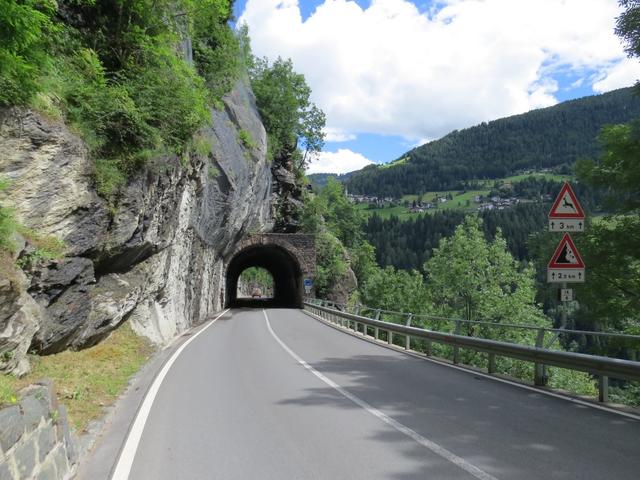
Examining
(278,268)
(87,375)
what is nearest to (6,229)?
(87,375)

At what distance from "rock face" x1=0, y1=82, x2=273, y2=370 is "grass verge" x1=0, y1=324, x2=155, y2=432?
1.10 ft

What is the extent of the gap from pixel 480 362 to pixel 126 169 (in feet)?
93.4

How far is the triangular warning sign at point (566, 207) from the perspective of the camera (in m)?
8.51

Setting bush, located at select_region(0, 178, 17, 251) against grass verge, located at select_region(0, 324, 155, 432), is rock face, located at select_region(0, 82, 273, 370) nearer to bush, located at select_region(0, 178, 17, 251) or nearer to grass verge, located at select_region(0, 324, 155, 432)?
grass verge, located at select_region(0, 324, 155, 432)

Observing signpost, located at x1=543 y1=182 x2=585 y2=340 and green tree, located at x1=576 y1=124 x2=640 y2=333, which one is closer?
signpost, located at x1=543 y1=182 x2=585 y2=340

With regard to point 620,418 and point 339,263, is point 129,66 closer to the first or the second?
point 620,418

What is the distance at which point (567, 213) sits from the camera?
8.52m

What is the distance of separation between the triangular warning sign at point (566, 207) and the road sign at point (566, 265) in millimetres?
430

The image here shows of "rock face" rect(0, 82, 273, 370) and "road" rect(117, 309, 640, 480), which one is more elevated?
"rock face" rect(0, 82, 273, 370)

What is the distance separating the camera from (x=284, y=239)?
136 ft

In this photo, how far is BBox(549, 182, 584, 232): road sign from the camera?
850 centimetres

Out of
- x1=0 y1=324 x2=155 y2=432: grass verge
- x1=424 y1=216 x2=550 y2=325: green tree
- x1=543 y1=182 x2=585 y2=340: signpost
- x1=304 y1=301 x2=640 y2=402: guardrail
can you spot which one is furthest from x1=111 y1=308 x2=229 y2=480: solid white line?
x1=424 y1=216 x2=550 y2=325: green tree

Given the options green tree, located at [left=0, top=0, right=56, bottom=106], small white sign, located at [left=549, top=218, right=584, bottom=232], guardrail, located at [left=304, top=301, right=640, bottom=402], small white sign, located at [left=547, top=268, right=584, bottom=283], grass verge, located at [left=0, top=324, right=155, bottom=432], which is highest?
green tree, located at [left=0, top=0, right=56, bottom=106]

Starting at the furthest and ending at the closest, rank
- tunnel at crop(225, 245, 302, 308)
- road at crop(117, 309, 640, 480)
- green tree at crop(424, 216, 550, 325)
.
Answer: tunnel at crop(225, 245, 302, 308), green tree at crop(424, 216, 550, 325), road at crop(117, 309, 640, 480)
